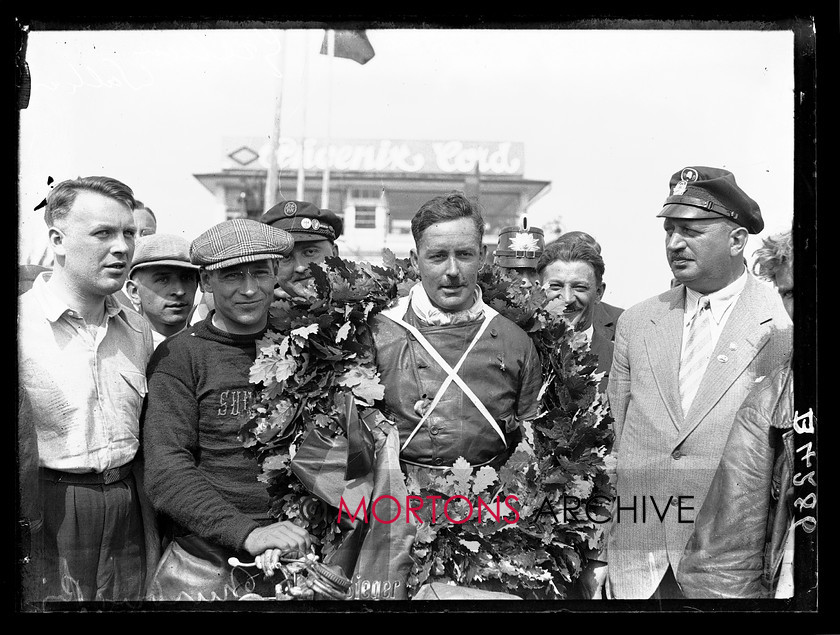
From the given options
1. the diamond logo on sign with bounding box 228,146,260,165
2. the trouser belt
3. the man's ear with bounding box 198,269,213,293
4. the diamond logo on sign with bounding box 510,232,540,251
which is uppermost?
the diamond logo on sign with bounding box 228,146,260,165

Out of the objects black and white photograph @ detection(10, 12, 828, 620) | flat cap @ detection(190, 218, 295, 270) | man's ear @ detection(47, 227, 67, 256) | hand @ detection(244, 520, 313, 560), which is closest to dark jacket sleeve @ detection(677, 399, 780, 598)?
black and white photograph @ detection(10, 12, 828, 620)

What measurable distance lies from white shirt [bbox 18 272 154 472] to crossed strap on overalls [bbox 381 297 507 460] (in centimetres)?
115

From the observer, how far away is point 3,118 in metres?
3.95

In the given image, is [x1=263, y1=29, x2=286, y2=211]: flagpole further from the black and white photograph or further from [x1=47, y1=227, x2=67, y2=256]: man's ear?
[x1=47, y1=227, x2=67, y2=256]: man's ear

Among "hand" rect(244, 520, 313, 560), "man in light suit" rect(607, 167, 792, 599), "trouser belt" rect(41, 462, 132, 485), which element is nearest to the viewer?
"hand" rect(244, 520, 313, 560)

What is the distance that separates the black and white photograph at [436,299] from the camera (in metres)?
3.83

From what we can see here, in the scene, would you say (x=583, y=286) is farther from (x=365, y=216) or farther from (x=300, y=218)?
(x=300, y=218)

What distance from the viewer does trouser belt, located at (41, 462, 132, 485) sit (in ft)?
12.5

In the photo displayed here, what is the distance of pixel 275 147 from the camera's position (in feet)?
12.9

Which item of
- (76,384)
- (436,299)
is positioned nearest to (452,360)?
(436,299)

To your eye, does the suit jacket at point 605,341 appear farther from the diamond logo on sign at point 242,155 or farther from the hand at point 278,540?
the diamond logo on sign at point 242,155

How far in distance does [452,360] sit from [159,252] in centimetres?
141

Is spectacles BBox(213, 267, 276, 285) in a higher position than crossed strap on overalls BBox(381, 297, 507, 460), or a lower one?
higher

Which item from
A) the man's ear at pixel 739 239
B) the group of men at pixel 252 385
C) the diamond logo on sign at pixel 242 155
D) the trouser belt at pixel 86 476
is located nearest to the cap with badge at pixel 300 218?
the group of men at pixel 252 385
